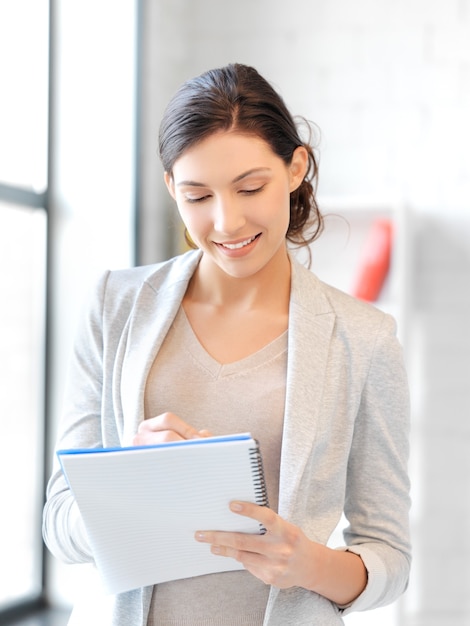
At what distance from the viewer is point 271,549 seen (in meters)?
1.05

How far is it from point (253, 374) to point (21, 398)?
1.57 meters

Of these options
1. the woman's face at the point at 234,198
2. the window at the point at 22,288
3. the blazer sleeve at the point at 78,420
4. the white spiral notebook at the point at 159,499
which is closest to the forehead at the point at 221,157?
the woman's face at the point at 234,198

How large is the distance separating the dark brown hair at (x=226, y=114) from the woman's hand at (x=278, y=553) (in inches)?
19.0

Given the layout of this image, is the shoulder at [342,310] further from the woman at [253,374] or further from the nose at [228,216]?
the nose at [228,216]

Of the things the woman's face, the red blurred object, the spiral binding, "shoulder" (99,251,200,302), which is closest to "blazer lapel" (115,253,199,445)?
"shoulder" (99,251,200,302)

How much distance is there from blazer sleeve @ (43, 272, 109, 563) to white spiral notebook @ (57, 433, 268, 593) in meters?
0.09

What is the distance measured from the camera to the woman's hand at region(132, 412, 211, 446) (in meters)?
1.04

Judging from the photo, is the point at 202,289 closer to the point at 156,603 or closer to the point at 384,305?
the point at 156,603

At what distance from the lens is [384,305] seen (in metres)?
2.91

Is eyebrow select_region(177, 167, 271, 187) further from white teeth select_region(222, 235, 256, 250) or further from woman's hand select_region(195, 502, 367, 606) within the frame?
woman's hand select_region(195, 502, 367, 606)

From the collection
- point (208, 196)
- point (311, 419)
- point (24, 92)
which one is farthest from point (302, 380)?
point (24, 92)

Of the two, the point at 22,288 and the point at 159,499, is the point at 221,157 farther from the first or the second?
the point at 22,288

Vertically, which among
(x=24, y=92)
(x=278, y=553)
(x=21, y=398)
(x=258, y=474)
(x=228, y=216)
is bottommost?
(x=21, y=398)

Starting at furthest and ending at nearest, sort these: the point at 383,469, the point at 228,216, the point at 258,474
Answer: the point at 383,469 → the point at 228,216 → the point at 258,474
